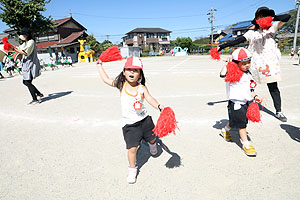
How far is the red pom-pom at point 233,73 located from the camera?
262 centimetres

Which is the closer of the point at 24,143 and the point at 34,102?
the point at 24,143

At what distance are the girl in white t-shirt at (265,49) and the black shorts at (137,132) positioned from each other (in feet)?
6.11

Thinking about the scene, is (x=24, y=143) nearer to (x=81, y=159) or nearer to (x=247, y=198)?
(x=81, y=159)

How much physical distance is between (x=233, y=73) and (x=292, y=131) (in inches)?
67.4

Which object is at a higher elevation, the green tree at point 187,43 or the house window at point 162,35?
the house window at point 162,35

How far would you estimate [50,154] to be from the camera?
2955 millimetres

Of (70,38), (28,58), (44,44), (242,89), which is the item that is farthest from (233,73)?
(44,44)

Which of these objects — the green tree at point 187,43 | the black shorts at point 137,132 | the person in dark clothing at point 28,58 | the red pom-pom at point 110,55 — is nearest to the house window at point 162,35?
the green tree at point 187,43

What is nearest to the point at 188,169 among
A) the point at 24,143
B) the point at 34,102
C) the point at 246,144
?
the point at 246,144

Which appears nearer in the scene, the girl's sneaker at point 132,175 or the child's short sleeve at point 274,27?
the girl's sneaker at point 132,175

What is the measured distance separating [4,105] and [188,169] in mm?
6421

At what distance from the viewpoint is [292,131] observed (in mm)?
3270

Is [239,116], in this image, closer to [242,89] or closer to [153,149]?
[242,89]

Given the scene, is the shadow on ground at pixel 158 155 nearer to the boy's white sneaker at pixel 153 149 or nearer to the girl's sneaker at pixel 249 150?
the boy's white sneaker at pixel 153 149
